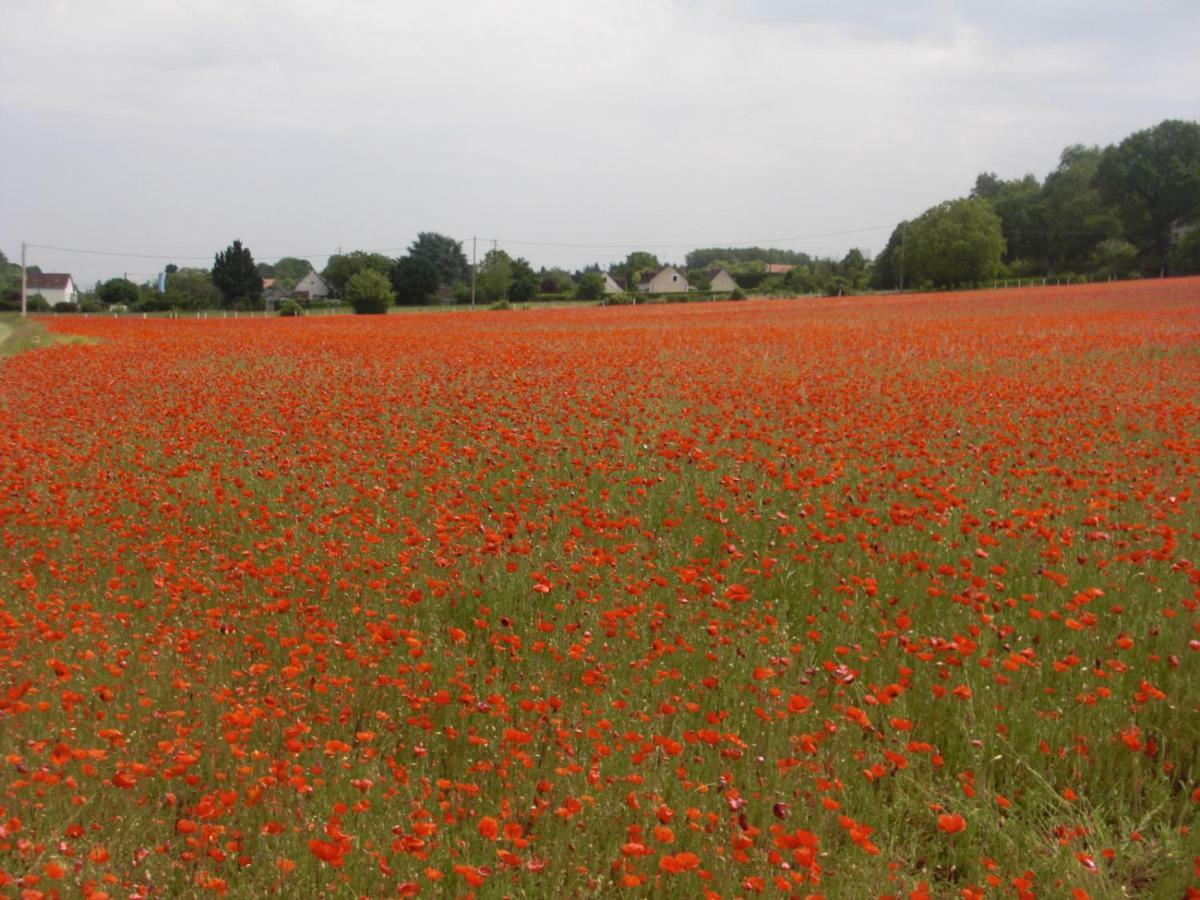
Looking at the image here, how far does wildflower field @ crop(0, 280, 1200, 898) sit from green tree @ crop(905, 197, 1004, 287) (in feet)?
260

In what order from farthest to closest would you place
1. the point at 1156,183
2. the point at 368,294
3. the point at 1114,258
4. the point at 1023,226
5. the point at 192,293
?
the point at 1023,226 → the point at 1156,183 → the point at 1114,258 → the point at 192,293 → the point at 368,294

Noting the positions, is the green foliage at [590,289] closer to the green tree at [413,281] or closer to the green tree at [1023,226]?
the green tree at [413,281]

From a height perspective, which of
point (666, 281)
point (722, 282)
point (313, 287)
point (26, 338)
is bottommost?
point (26, 338)

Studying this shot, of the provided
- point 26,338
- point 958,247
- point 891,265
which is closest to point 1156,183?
point 958,247

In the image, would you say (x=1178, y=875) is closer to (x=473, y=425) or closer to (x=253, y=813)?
(x=253, y=813)

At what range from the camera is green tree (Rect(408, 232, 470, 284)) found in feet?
338

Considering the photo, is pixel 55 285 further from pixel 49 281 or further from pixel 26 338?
pixel 26 338

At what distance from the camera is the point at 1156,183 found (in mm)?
84875

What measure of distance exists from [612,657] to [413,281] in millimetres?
75305

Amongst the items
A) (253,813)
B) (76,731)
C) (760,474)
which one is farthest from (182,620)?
(760,474)

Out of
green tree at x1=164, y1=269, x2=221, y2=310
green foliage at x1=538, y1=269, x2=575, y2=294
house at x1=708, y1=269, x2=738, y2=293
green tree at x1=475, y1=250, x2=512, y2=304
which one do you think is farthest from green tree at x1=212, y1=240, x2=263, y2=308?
house at x1=708, y1=269, x2=738, y2=293

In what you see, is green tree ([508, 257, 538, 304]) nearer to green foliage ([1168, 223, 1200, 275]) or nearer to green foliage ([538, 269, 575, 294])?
green foliage ([538, 269, 575, 294])

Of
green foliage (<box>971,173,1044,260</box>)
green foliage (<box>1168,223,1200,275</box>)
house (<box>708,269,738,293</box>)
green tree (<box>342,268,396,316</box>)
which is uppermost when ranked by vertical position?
green foliage (<box>971,173,1044,260</box>)

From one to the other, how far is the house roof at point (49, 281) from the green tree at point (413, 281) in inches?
2244
